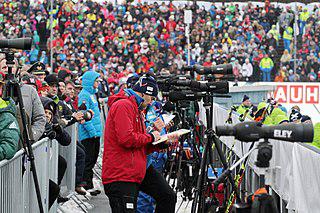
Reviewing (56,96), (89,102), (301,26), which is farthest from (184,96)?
(301,26)

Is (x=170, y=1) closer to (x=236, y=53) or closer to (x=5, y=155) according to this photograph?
(x=236, y=53)

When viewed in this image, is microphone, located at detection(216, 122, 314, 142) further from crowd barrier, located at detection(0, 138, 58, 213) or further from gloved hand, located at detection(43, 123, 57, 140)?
gloved hand, located at detection(43, 123, 57, 140)

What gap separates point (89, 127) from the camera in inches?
513

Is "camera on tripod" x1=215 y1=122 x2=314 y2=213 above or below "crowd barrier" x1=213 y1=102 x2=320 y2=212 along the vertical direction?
above

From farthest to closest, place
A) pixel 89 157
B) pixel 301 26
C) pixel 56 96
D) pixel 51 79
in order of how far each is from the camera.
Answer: pixel 301 26, pixel 89 157, pixel 56 96, pixel 51 79

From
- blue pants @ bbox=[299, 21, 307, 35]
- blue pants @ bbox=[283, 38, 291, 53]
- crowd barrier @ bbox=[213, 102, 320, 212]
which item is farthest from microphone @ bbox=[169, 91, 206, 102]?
blue pants @ bbox=[299, 21, 307, 35]

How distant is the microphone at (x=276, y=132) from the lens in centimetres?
471

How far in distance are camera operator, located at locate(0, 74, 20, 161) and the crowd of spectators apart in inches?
919

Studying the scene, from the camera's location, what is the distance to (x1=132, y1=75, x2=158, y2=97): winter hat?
7.82 metres

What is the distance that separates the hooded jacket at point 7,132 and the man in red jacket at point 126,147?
1004 mm

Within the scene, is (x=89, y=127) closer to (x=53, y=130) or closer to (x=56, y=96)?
(x=56, y=96)

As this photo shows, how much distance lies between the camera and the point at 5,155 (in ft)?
21.8

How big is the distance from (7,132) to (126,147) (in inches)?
47.3

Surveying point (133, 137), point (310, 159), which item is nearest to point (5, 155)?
point (133, 137)
